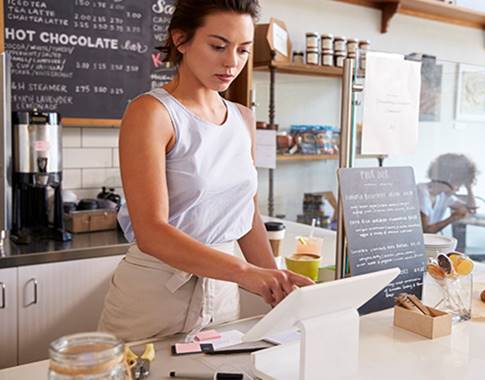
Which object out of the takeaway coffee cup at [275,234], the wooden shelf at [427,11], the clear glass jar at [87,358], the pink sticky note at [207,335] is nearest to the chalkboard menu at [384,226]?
the pink sticky note at [207,335]

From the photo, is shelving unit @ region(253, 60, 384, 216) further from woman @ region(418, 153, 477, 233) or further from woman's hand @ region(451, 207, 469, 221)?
woman's hand @ region(451, 207, 469, 221)

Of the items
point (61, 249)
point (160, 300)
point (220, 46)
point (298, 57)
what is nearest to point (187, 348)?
point (160, 300)

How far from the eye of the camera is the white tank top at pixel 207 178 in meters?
1.31

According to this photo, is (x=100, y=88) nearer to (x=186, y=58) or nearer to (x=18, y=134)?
(x=18, y=134)

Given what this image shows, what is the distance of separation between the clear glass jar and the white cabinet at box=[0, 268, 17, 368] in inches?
60.5

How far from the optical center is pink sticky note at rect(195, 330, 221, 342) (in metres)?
1.20

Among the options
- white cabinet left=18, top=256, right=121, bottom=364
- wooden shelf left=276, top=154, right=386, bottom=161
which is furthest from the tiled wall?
wooden shelf left=276, top=154, right=386, bottom=161

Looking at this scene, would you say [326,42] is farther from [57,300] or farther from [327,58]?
[57,300]

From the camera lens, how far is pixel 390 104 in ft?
4.95

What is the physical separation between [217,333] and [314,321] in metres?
0.37

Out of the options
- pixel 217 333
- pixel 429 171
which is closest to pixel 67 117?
pixel 217 333

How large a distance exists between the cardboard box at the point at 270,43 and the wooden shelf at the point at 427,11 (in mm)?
A: 850

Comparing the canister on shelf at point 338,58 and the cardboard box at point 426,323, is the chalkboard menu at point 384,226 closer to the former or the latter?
the cardboard box at point 426,323

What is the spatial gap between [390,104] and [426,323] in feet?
1.91
